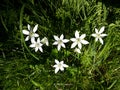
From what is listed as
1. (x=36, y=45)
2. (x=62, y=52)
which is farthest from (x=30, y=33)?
(x=62, y=52)

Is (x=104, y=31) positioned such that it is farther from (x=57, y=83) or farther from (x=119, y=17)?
(x=57, y=83)

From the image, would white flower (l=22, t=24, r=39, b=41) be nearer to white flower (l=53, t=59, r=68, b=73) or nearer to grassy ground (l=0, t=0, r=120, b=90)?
grassy ground (l=0, t=0, r=120, b=90)

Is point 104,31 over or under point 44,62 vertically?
over

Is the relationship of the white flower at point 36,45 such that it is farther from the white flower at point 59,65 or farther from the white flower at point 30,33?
the white flower at point 59,65

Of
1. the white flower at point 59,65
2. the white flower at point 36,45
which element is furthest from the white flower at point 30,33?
the white flower at point 59,65

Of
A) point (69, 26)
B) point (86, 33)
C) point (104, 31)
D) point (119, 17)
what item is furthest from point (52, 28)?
point (119, 17)

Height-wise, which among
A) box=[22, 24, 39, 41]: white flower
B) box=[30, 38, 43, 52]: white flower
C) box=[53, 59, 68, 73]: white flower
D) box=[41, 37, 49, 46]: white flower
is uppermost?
box=[22, 24, 39, 41]: white flower

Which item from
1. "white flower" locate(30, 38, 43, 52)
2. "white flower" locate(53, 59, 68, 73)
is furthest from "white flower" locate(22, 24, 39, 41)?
"white flower" locate(53, 59, 68, 73)

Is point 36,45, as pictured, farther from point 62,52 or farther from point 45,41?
point 62,52
